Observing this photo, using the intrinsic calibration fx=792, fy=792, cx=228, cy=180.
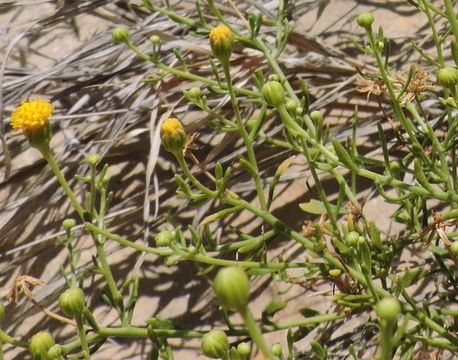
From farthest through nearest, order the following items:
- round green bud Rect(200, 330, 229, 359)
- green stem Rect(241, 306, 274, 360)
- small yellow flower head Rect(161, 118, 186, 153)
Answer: small yellow flower head Rect(161, 118, 186, 153) < round green bud Rect(200, 330, 229, 359) < green stem Rect(241, 306, 274, 360)

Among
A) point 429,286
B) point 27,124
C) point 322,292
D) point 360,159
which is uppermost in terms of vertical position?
point 27,124

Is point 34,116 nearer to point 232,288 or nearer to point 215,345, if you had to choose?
point 215,345

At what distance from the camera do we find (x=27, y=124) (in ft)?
4.06

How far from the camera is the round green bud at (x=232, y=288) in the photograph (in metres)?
0.77

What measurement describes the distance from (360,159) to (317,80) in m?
0.61

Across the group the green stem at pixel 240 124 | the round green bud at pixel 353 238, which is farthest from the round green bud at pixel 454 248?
the green stem at pixel 240 124

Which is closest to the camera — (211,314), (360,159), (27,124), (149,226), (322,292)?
(27,124)

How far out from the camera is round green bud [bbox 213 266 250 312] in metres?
0.77

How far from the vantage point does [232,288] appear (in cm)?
77

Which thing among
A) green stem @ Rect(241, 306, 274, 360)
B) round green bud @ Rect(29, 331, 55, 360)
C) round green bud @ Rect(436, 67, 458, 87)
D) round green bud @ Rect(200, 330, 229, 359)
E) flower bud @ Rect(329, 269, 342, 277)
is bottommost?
flower bud @ Rect(329, 269, 342, 277)

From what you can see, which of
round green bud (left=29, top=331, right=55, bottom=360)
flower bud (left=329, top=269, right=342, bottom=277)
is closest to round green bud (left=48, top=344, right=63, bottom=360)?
round green bud (left=29, top=331, right=55, bottom=360)

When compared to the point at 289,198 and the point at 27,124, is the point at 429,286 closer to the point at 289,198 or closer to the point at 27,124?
the point at 289,198

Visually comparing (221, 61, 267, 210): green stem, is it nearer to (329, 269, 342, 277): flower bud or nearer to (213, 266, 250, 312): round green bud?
(329, 269, 342, 277): flower bud

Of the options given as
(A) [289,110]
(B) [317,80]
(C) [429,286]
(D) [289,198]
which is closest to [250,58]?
(B) [317,80]
